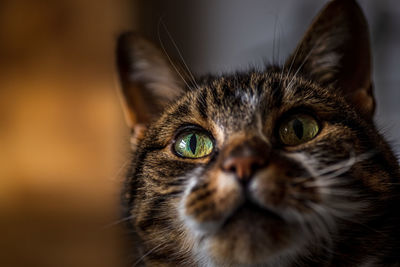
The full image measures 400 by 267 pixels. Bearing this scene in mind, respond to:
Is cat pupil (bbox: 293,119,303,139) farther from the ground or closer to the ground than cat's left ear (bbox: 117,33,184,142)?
closer to the ground

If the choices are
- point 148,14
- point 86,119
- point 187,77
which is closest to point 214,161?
point 187,77

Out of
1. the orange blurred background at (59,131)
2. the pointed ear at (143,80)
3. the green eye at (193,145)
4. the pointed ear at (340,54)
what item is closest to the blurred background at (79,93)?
the orange blurred background at (59,131)

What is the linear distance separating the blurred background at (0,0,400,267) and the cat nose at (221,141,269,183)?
1.14 meters

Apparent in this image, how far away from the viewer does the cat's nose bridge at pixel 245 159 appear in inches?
30.3

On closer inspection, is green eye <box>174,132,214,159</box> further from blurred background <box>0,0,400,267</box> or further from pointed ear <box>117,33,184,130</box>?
blurred background <box>0,0,400,267</box>

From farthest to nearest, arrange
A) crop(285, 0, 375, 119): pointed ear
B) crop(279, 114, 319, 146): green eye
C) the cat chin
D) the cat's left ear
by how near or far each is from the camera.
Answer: the cat's left ear, crop(285, 0, 375, 119): pointed ear, crop(279, 114, 319, 146): green eye, the cat chin

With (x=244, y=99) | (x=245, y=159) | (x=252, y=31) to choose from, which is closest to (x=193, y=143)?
(x=244, y=99)

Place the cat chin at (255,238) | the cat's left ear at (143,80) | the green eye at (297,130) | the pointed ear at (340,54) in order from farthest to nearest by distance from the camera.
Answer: the cat's left ear at (143,80)
the pointed ear at (340,54)
the green eye at (297,130)
the cat chin at (255,238)

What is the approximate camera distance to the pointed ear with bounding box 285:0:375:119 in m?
1.18

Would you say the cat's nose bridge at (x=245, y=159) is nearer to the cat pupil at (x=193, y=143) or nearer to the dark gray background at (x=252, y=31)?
the cat pupil at (x=193, y=143)

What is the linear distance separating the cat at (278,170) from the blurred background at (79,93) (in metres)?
0.78

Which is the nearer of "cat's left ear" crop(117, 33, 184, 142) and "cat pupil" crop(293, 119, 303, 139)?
"cat pupil" crop(293, 119, 303, 139)

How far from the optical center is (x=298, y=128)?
3.12 feet

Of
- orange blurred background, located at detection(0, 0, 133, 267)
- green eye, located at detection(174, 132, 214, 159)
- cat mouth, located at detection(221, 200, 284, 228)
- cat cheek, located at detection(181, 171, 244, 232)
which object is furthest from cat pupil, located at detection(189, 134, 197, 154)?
orange blurred background, located at detection(0, 0, 133, 267)
